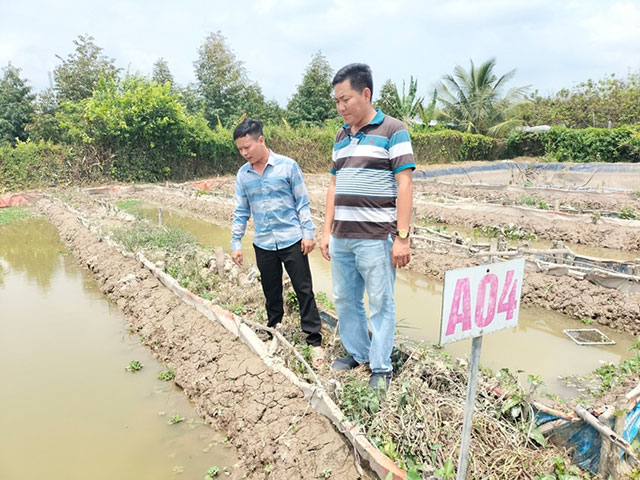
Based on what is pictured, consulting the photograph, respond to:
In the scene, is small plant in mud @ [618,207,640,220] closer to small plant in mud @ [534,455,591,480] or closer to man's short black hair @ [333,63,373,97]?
small plant in mud @ [534,455,591,480]

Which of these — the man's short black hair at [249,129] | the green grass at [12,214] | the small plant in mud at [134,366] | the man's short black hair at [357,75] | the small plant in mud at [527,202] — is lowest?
the small plant in mud at [134,366]

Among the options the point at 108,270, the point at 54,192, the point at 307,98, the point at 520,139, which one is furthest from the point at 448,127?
the point at 108,270

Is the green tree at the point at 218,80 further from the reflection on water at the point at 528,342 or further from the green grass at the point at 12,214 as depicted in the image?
the reflection on water at the point at 528,342

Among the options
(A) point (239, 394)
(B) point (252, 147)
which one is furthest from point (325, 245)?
(A) point (239, 394)

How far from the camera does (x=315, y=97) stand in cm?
3058

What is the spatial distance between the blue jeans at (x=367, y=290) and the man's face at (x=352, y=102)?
0.74 m

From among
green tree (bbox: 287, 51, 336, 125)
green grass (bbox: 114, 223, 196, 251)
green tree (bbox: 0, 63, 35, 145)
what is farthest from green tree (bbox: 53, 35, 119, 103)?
green grass (bbox: 114, 223, 196, 251)

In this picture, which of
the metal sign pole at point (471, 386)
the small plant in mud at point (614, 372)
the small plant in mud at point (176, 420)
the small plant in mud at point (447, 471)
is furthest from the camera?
the small plant in mud at point (614, 372)

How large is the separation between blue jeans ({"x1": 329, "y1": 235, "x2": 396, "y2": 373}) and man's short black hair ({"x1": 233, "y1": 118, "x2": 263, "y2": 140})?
107 centimetres

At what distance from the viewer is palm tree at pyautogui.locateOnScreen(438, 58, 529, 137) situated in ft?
88.3

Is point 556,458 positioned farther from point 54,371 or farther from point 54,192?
point 54,192

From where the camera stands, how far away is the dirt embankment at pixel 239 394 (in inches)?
104

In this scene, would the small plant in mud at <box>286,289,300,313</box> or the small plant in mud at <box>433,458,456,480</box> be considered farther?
the small plant in mud at <box>286,289,300,313</box>

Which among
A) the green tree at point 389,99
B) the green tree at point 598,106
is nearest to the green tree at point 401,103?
the green tree at point 389,99
